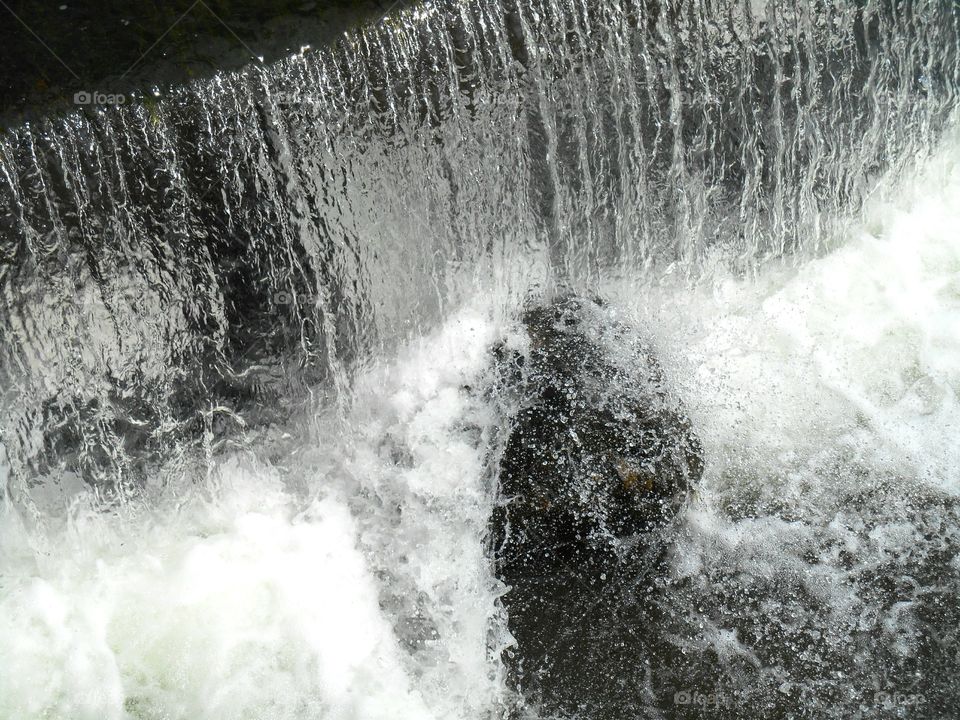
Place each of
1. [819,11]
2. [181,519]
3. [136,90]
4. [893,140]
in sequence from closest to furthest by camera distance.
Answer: [136,90], [181,519], [819,11], [893,140]

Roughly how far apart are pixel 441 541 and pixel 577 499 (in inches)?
24.6

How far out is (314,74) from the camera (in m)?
3.86

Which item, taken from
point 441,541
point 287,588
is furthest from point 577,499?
point 287,588

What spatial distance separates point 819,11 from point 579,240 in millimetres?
1636

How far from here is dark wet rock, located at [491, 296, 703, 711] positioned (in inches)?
148

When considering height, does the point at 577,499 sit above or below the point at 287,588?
above

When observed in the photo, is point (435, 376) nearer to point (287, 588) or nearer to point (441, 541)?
point (441, 541)

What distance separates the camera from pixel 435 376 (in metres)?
4.61

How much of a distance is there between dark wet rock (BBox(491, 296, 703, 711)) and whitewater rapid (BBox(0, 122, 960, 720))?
118mm

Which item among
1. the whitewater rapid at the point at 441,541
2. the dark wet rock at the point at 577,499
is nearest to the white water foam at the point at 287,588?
the whitewater rapid at the point at 441,541

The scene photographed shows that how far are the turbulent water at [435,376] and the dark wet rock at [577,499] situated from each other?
0.05 meters

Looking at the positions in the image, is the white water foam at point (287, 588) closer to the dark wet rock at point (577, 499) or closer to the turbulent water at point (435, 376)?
the turbulent water at point (435, 376)

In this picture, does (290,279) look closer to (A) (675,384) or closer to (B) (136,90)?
(B) (136,90)

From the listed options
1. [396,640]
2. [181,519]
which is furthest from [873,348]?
[181,519]
